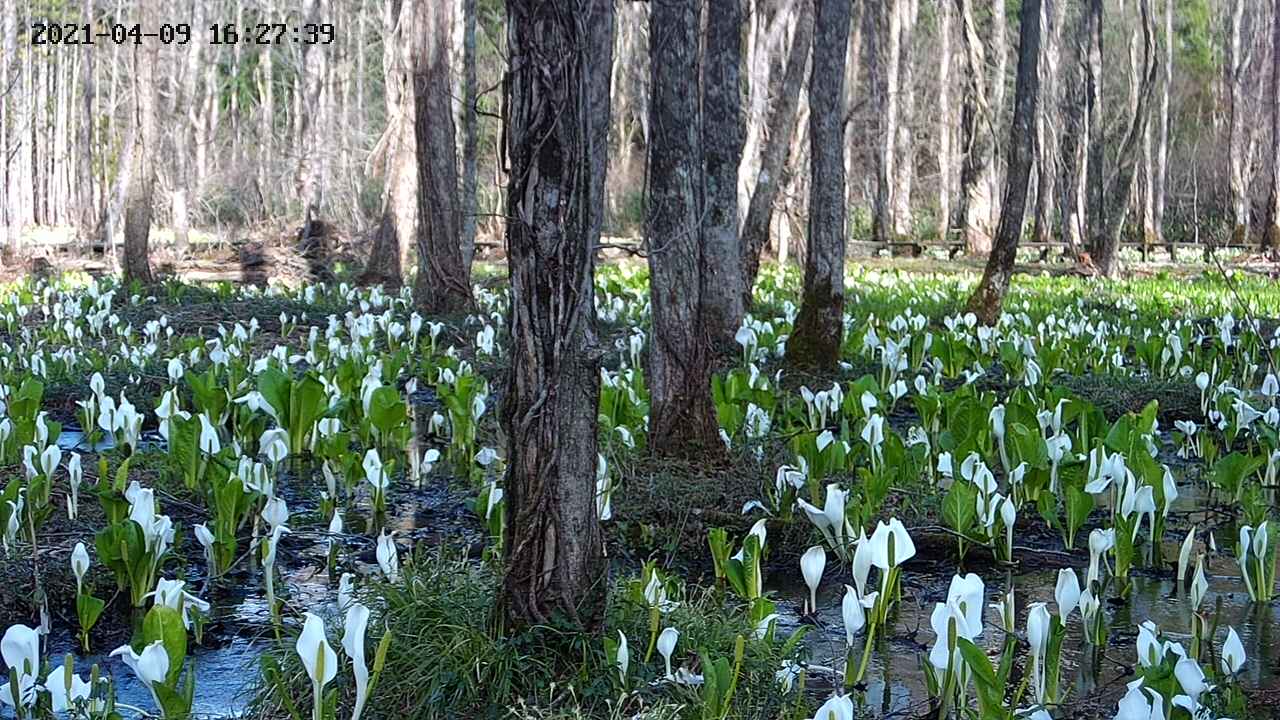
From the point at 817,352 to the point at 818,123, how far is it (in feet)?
5.03

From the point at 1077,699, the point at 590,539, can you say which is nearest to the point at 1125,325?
the point at 1077,699

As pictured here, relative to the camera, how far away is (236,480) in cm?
461

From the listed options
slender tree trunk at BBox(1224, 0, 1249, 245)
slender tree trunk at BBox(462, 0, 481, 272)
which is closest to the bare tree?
slender tree trunk at BBox(1224, 0, 1249, 245)

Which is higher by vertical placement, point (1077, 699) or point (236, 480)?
point (236, 480)

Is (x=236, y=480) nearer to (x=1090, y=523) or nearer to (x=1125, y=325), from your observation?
(x=1090, y=523)

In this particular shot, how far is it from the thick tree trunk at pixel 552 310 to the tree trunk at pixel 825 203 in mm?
4992

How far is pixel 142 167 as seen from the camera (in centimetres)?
1421

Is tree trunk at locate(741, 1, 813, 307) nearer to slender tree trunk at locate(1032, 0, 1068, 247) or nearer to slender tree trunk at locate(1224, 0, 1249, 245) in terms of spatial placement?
slender tree trunk at locate(1032, 0, 1068, 247)

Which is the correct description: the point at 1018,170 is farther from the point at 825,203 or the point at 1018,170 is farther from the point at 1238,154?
the point at 1238,154

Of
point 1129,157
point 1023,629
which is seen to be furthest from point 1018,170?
point 1023,629

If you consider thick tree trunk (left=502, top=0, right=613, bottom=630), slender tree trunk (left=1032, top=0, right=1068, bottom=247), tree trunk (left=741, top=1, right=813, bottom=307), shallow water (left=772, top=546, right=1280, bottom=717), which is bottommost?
shallow water (left=772, top=546, right=1280, bottom=717)

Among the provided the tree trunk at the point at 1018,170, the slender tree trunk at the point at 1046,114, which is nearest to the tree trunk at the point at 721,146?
the tree trunk at the point at 1018,170

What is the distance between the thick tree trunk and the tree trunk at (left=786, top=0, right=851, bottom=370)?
4.99 m

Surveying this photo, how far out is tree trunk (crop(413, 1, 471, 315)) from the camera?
12281 millimetres
